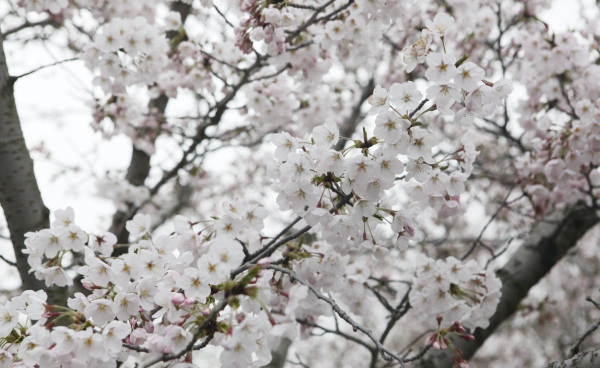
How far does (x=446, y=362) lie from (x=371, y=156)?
1904 mm

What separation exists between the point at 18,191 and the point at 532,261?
11.1 feet

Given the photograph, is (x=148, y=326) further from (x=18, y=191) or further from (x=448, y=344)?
(x=18, y=191)

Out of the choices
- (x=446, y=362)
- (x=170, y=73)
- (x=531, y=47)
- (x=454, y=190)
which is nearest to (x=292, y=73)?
(x=170, y=73)

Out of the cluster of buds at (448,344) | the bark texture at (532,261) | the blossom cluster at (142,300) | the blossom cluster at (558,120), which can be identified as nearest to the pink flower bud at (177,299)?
the blossom cluster at (142,300)

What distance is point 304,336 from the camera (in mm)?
3068

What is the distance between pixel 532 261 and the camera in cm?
357

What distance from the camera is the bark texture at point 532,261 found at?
326 centimetres

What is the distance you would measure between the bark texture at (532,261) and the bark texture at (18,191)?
94.0 inches

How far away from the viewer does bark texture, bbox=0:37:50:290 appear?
2697 mm

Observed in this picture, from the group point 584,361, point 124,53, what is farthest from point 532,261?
point 124,53

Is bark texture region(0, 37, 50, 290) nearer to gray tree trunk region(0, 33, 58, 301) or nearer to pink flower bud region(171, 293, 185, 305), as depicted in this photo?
gray tree trunk region(0, 33, 58, 301)

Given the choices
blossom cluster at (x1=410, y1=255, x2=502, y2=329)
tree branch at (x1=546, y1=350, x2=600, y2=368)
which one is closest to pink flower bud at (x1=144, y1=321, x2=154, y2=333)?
blossom cluster at (x1=410, y1=255, x2=502, y2=329)

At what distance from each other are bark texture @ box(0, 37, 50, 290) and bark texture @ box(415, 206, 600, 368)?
94.0 inches

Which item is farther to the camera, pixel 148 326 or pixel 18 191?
pixel 18 191
